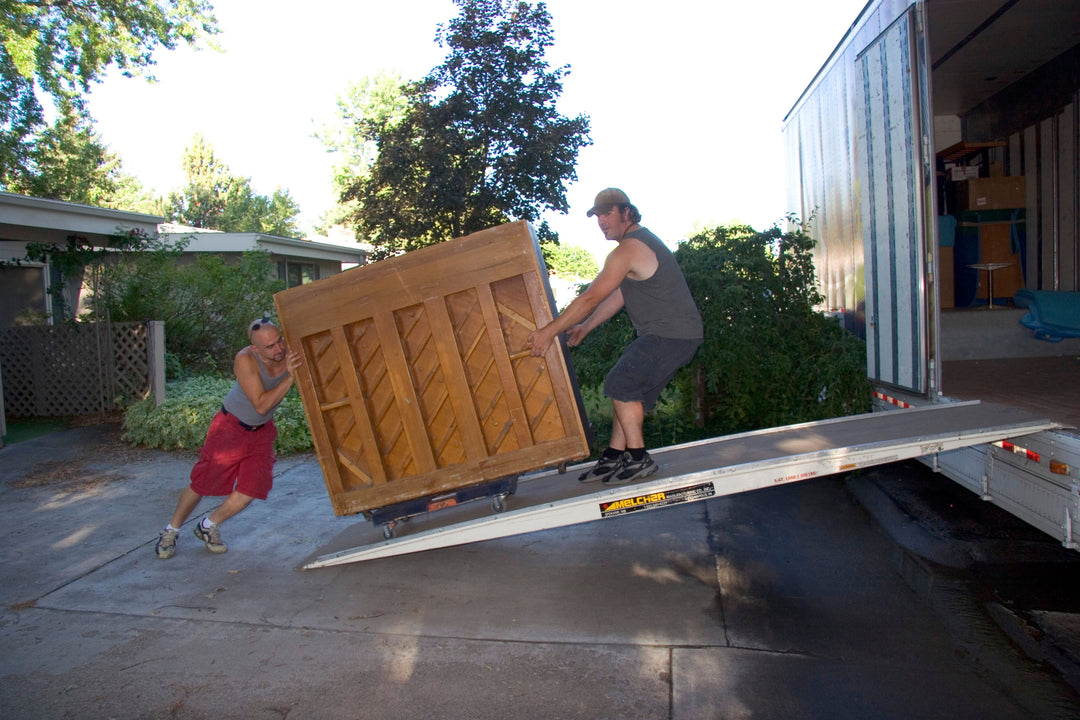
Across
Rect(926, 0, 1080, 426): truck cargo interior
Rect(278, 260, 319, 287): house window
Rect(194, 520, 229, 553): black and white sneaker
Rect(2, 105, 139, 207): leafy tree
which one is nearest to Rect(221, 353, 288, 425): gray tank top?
Rect(194, 520, 229, 553): black and white sneaker

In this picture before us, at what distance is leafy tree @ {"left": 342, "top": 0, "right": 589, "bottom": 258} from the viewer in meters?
17.0

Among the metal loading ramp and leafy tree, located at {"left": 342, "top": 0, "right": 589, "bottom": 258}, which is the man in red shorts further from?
leafy tree, located at {"left": 342, "top": 0, "right": 589, "bottom": 258}

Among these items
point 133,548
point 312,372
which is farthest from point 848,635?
point 133,548

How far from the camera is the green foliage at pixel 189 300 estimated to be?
10891 mm

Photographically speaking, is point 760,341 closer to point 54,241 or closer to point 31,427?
point 31,427

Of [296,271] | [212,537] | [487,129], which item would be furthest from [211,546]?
[296,271]

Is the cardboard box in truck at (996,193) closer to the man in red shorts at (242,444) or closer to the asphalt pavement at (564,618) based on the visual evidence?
the asphalt pavement at (564,618)

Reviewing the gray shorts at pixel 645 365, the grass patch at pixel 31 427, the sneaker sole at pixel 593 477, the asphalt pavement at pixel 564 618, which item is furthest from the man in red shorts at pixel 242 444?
the grass patch at pixel 31 427

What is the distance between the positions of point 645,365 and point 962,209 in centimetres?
648

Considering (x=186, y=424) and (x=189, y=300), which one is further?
(x=189, y=300)

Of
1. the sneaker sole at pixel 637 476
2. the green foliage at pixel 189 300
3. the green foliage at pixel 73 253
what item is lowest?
the sneaker sole at pixel 637 476

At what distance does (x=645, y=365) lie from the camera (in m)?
4.55

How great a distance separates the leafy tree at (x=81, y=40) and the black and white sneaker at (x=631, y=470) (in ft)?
57.1

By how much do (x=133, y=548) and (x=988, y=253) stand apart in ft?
29.5
